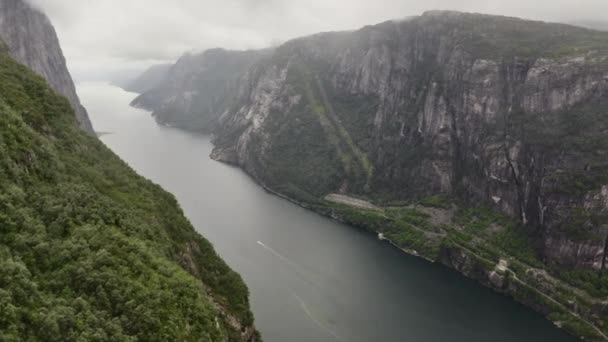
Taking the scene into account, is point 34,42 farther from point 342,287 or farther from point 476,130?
point 476,130

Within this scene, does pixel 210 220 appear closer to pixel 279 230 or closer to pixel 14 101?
pixel 279 230

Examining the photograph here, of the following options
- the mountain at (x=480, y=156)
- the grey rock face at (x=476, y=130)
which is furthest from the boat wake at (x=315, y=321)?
the grey rock face at (x=476, y=130)

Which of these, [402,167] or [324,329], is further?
[402,167]

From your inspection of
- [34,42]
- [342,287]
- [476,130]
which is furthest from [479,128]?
[34,42]

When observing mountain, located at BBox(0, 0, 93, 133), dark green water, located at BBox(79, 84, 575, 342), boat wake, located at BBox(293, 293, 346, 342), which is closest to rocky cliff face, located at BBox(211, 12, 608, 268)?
dark green water, located at BBox(79, 84, 575, 342)

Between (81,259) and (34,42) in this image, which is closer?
(81,259)

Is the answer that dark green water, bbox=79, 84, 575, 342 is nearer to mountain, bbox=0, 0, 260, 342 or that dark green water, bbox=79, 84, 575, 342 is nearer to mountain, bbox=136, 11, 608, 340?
mountain, bbox=136, 11, 608, 340

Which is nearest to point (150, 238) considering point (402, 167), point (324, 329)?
point (324, 329)
